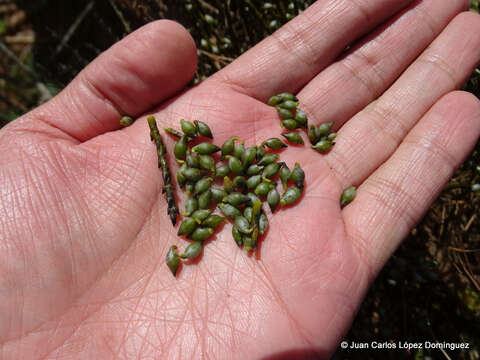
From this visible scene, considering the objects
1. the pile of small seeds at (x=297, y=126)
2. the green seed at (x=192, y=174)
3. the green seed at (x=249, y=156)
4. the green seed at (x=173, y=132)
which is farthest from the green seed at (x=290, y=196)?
the green seed at (x=173, y=132)

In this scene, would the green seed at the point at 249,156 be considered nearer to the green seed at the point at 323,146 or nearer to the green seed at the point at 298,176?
the green seed at the point at 298,176

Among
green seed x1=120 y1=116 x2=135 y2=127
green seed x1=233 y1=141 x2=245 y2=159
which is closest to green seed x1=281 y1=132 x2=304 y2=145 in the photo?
green seed x1=233 y1=141 x2=245 y2=159

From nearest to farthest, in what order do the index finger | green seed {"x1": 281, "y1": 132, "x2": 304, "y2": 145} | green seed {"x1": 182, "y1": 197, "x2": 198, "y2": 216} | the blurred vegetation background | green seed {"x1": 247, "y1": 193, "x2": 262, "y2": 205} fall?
green seed {"x1": 182, "y1": 197, "x2": 198, "y2": 216}
green seed {"x1": 247, "y1": 193, "x2": 262, "y2": 205}
green seed {"x1": 281, "y1": 132, "x2": 304, "y2": 145}
the index finger
the blurred vegetation background

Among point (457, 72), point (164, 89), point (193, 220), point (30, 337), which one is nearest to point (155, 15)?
point (164, 89)

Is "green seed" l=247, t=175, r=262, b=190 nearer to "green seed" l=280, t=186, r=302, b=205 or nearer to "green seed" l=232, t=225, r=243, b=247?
"green seed" l=280, t=186, r=302, b=205

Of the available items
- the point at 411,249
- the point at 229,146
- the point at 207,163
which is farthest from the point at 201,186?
the point at 411,249

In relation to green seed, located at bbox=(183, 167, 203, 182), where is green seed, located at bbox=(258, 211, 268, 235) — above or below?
below
